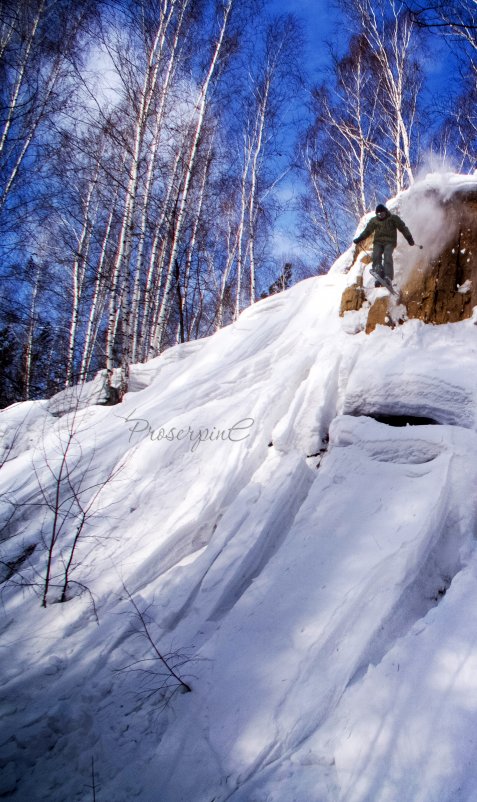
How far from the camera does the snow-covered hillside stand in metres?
2.27

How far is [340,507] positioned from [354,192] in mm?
10716

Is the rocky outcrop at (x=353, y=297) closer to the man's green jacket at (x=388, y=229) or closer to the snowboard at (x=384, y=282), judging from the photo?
the snowboard at (x=384, y=282)

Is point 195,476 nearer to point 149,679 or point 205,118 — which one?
point 149,679

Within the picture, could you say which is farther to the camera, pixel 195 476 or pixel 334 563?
pixel 195 476

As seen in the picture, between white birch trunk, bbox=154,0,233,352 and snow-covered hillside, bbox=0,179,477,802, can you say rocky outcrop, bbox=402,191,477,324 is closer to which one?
snow-covered hillside, bbox=0,179,477,802

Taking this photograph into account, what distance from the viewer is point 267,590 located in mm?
3406

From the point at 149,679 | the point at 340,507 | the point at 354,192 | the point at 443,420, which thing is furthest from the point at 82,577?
the point at 354,192

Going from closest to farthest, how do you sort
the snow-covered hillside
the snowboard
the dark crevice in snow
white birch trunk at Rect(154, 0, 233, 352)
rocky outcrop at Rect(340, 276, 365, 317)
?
1. the snow-covered hillside
2. the dark crevice in snow
3. the snowboard
4. rocky outcrop at Rect(340, 276, 365, 317)
5. white birch trunk at Rect(154, 0, 233, 352)

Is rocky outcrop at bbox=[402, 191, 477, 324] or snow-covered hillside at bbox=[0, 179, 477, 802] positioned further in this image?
rocky outcrop at bbox=[402, 191, 477, 324]

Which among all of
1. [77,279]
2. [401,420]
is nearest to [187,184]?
[77,279]

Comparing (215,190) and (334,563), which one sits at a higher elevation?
(215,190)

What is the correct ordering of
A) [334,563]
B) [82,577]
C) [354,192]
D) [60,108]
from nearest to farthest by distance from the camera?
[334,563], [82,577], [60,108], [354,192]

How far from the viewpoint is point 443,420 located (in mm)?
4293

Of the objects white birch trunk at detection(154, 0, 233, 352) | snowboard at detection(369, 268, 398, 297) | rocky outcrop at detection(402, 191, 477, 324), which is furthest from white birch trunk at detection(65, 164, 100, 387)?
rocky outcrop at detection(402, 191, 477, 324)
